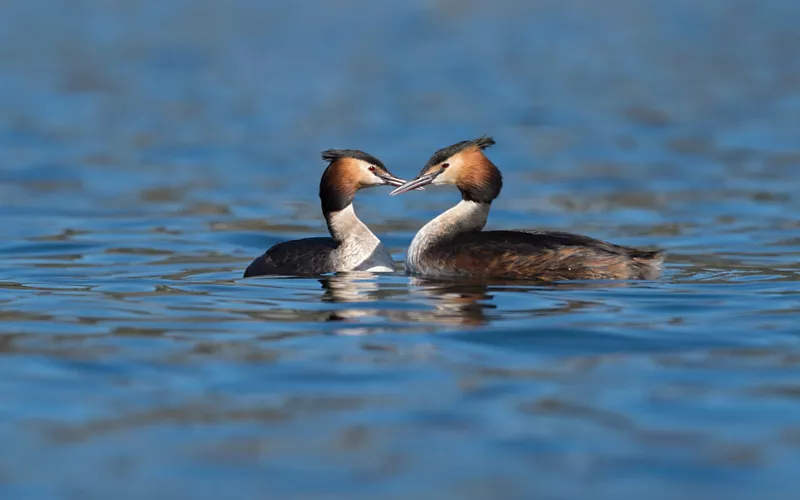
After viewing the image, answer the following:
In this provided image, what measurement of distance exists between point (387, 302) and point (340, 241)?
198 centimetres

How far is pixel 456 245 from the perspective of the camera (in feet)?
39.9

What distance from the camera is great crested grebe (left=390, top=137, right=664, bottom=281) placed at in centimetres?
1169

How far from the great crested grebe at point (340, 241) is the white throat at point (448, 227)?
37 cm

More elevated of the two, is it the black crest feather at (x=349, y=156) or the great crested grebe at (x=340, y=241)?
the black crest feather at (x=349, y=156)

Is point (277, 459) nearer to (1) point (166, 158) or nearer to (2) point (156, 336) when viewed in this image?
(2) point (156, 336)

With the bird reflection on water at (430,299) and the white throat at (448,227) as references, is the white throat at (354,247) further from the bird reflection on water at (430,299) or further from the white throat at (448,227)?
the white throat at (448,227)

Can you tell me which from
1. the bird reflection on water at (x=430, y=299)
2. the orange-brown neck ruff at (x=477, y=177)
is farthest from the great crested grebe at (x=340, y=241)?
the orange-brown neck ruff at (x=477, y=177)

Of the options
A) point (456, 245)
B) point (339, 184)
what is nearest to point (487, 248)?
point (456, 245)

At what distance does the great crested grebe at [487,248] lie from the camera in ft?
38.3

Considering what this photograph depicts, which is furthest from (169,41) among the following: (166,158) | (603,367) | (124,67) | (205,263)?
(603,367)

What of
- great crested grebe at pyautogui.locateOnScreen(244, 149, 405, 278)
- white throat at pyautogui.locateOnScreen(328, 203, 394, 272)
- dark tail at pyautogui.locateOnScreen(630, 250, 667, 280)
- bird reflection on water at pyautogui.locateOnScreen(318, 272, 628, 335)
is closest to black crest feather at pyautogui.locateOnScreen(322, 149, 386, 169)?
great crested grebe at pyautogui.locateOnScreen(244, 149, 405, 278)

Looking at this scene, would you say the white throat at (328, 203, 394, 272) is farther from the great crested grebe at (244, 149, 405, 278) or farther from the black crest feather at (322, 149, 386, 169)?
the black crest feather at (322, 149, 386, 169)

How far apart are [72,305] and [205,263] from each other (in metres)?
2.96

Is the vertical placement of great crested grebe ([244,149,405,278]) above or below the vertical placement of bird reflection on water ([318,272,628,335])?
above
